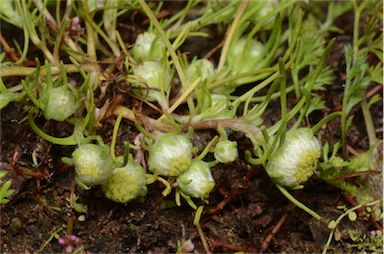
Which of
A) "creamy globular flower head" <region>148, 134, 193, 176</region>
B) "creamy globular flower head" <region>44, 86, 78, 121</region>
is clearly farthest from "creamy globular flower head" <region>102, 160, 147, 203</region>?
"creamy globular flower head" <region>44, 86, 78, 121</region>

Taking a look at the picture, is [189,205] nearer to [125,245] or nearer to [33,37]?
[125,245]

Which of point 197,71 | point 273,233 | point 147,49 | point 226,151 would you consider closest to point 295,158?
point 226,151

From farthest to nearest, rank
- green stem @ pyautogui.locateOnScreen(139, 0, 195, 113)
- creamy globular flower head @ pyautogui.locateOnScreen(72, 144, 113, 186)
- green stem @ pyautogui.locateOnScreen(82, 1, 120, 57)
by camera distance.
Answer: green stem @ pyautogui.locateOnScreen(82, 1, 120, 57), green stem @ pyautogui.locateOnScreen(139, 0, 195, 113), creamy globular flower head @ pyautogui.locateOnScreen(72, 144, 113, 186)

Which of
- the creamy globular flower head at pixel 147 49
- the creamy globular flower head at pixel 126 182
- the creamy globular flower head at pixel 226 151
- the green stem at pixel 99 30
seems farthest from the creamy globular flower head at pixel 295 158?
the green stem at pixel 99 30

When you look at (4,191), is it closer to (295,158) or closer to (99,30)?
(99,30)

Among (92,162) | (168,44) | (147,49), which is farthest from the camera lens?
(147,49)

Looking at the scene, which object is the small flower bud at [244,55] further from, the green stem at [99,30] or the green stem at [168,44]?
the green stem at [99,30]

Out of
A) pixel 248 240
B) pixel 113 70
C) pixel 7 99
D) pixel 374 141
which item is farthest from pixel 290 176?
pixel 7 99

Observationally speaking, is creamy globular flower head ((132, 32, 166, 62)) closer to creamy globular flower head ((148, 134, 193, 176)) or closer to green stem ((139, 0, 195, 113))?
green stem ((139, 0, 195, 113))
